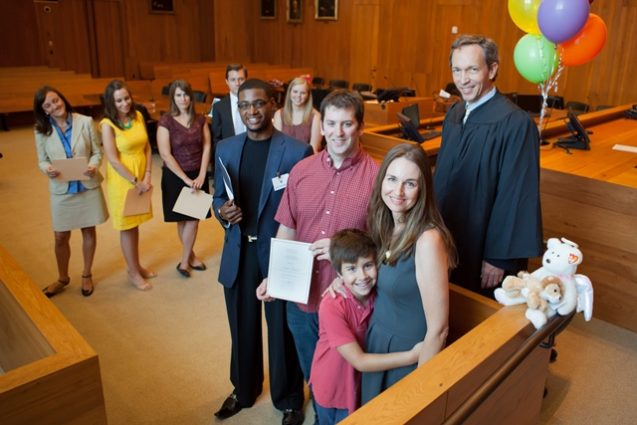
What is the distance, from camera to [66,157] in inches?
147

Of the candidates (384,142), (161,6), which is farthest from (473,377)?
(161,6)

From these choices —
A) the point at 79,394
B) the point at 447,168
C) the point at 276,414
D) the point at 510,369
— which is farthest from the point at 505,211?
the point at 79,394

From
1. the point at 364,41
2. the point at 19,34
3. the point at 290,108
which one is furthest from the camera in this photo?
the point at 19,34

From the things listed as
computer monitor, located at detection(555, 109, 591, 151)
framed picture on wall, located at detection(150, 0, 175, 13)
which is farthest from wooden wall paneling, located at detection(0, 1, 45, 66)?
computer monitor, located at detection(555, 109, 591, 151)

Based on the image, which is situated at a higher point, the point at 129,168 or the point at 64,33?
the point at 64,33

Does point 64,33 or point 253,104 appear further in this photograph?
point 64,33

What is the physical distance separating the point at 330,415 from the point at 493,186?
1.20 meters

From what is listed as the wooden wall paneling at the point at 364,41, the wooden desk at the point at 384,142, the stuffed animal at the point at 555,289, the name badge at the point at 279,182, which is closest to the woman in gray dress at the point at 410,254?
the stuffed animal at the point at 555,289

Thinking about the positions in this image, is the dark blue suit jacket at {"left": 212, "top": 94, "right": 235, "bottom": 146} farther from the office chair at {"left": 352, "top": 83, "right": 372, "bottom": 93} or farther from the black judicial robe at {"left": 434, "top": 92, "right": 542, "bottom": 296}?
the office chair at {"left": 352, "top": 83, "right": 372, "bottom": 93}

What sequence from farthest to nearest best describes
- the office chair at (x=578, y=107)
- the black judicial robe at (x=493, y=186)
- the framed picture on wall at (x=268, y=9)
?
the framed picture on wall at (x=268, y=9) < the office chair at (x=578, y=107) < the black judicial robe at (x=493, y=186)

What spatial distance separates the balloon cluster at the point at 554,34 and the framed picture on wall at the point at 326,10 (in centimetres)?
813

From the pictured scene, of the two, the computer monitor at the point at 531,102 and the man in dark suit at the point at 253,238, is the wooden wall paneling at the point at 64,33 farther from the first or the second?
the man in dark suit at the point at 253,238

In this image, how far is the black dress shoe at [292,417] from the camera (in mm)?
2676

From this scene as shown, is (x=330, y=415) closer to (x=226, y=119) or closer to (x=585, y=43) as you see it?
(x=226, y=119)
